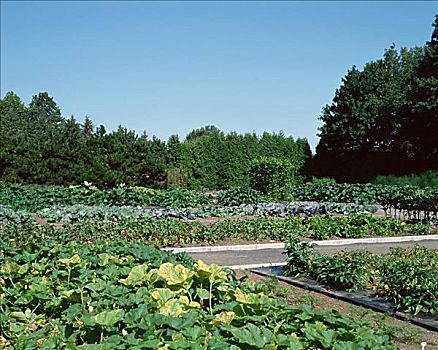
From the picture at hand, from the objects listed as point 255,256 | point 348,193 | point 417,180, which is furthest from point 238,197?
point 417,180

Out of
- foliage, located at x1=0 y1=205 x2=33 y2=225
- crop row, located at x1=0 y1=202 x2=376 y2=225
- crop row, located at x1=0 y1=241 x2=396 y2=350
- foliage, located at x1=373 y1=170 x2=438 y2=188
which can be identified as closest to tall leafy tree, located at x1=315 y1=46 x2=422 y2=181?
foliage, located at x1=373 y1=170 x2=438 y2=188

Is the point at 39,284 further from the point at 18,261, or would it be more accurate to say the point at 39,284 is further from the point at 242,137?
the point at 242,137

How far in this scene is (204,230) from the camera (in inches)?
453

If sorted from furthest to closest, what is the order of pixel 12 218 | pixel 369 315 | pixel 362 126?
pixel 362 126 < pixel 12 218 < pixel 369 315

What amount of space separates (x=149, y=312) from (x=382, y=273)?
13.2 feet

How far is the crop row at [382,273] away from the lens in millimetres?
6020

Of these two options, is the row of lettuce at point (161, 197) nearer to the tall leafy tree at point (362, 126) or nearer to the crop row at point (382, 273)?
the crop row at point (382, 273)

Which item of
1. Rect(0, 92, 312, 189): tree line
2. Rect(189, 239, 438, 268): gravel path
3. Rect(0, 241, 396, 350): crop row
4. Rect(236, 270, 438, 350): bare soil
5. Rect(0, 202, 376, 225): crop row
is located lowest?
Rect(236, 270, 438, 350): bare soil

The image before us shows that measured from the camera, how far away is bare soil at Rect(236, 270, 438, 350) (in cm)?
511

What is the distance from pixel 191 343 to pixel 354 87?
33526 mm

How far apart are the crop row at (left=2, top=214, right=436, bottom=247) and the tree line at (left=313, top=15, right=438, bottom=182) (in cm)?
1687

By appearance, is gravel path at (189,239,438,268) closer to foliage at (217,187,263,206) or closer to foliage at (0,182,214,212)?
foliage at (217,187,263,206)

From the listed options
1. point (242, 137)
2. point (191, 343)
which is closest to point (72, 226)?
point (191, 343)

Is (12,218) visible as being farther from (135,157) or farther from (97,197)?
(135,157)
